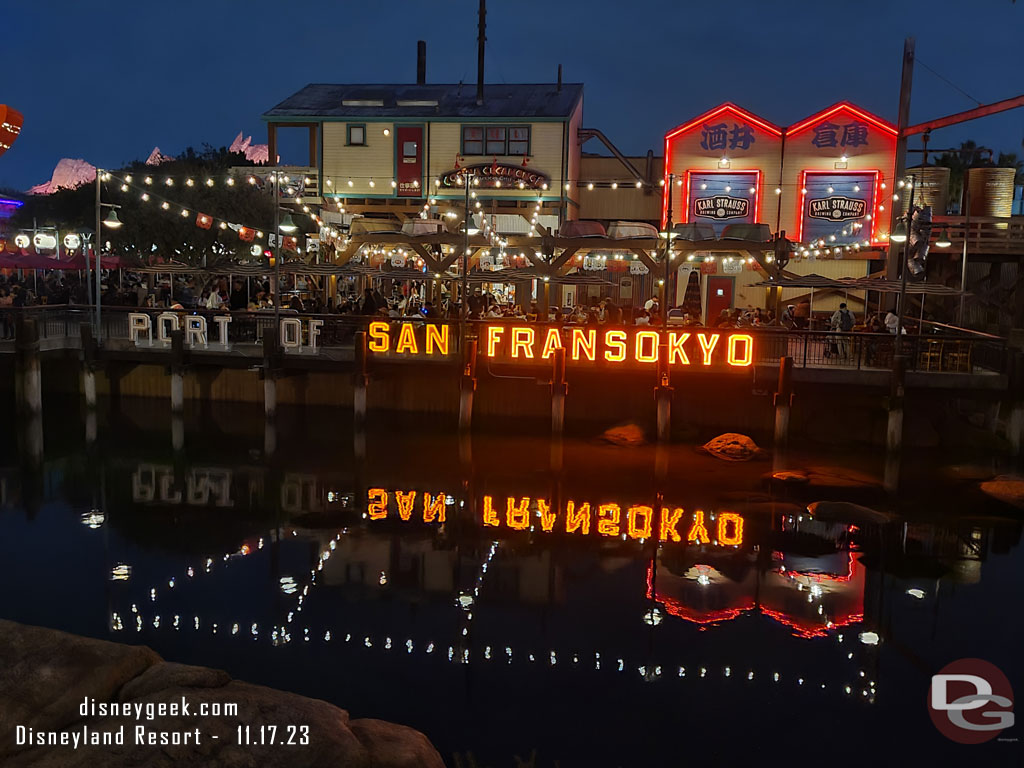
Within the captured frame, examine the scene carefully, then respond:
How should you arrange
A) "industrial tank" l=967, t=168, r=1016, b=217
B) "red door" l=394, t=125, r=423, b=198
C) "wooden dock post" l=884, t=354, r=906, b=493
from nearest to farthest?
"wooden dock post" l=884, t=354, r=906, b=493 → "industrial tank" l=967, t=168, r=1016, b=217 → "red door" l=394, t=125, r=423, b=198

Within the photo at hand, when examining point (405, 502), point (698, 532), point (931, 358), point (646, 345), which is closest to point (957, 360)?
point (931, 358)

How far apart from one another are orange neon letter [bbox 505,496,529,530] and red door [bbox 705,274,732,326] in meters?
18.6

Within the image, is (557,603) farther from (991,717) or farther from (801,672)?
(991,717)

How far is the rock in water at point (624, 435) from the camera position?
79.8 ft

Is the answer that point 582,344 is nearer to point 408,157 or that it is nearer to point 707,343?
point 707,343

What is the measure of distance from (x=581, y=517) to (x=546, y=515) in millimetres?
762

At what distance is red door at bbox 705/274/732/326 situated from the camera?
36.2 metres

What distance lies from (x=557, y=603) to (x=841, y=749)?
17.5 feet

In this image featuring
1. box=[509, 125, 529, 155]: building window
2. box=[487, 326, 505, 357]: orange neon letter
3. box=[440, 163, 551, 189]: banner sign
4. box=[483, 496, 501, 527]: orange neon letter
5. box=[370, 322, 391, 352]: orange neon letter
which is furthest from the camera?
box=[509, 125, 529, 155]: building window

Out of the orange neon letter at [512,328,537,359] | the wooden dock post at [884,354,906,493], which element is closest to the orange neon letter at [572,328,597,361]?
the orange neon letter at [512,328,537,359]

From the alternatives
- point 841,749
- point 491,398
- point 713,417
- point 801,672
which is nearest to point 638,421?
point 713,417

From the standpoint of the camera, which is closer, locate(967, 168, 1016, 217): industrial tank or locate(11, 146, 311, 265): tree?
locate(967, 168, 1016, 217): industrial tank

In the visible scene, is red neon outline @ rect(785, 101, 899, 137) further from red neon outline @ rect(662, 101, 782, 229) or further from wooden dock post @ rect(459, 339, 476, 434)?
wooden dock post @ rect(459, 339, 476, 434)

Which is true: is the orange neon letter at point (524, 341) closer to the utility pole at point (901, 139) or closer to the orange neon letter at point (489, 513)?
the orange neon letter at point (489, 513)
